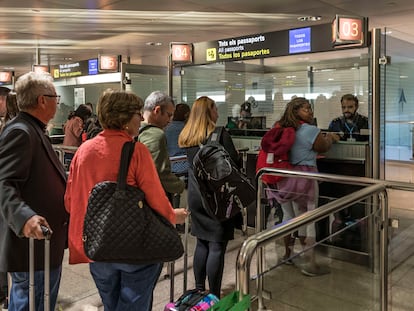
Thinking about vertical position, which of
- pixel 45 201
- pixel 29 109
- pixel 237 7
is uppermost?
pixel 237 7

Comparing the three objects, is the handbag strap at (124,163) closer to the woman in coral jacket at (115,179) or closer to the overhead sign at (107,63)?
the woman in coral jacket at (115,179)

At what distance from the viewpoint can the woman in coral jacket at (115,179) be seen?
1823 millimetres

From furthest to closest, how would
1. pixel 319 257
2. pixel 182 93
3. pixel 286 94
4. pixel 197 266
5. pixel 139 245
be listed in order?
pixel 182 93
pixel 286 94
pixel 197 266
pixel 319 257
pixel 139 245

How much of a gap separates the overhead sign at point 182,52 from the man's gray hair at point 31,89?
3892 mm

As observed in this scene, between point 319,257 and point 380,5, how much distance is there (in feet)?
16.3

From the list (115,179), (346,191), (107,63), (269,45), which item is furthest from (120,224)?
(107,63)

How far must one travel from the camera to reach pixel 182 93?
251 inches

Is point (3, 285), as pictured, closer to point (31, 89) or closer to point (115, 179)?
point (31, 89)

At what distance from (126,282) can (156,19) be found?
5.64 meters

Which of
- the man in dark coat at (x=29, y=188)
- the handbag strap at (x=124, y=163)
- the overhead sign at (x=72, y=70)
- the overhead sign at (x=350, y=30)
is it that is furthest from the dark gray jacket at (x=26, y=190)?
the overhead sign at (x=72, y=70)

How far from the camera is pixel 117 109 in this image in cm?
191

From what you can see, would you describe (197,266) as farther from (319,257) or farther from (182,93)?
(182,93)

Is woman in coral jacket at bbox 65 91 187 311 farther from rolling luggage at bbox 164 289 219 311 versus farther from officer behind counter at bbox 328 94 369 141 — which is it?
officer behind counter at bbox 328 94 369 141

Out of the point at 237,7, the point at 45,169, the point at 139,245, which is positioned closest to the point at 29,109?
the point at 45,169
